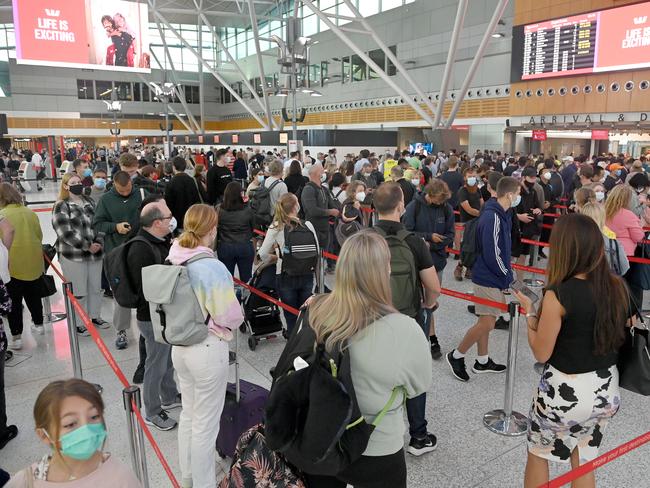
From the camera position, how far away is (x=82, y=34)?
57.0 feet

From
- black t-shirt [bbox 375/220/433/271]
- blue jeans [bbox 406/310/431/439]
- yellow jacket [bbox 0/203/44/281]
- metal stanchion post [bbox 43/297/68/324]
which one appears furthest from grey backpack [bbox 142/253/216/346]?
metal stanchion post [bbox 43/297/68/324]

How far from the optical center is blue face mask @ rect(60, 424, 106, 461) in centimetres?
159

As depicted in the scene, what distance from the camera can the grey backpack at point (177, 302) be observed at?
2.73 metres

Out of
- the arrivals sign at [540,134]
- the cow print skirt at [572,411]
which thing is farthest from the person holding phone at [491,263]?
the arrivals sign at [540,134]

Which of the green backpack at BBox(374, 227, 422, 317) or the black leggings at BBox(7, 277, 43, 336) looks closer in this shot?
the green backpack at BBox(374, 227, 422, 317)

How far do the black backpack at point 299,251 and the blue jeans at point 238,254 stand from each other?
3.76 feet

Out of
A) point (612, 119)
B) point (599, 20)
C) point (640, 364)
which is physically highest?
point (599, 20)

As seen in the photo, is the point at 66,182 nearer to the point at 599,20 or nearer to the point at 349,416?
the point at 349,416

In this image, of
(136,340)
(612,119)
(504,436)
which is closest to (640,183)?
(504,436)

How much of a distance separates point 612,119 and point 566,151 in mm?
3638

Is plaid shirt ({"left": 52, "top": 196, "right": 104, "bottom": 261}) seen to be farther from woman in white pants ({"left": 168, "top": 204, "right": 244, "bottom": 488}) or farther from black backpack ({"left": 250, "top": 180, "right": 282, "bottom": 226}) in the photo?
woman in white pants ({"left": 168, "top": 204, "right": 244, "bottom": 488})

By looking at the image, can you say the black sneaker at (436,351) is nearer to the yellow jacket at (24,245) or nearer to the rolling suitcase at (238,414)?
the rolling suitcase at (238,414)

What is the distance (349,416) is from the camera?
5.73ft

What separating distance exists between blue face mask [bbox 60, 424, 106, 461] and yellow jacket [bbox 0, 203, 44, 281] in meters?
3.83
